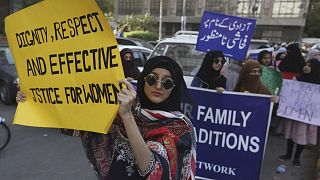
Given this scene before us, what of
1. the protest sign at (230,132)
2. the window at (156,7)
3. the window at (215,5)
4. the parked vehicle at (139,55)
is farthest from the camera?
the window at (156,7)

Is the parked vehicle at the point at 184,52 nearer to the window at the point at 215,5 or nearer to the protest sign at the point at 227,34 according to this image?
the protest sign at the point at 227,34

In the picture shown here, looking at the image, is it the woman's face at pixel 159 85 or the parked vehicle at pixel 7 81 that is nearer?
the woman's face at pixel 159 85

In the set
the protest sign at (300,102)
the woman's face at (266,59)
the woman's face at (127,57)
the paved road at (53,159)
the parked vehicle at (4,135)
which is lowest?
the paved road at (53,159)

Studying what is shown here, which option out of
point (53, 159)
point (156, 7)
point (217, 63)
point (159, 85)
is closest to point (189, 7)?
point (156, 7)

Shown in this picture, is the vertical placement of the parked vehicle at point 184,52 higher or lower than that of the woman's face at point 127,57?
lower

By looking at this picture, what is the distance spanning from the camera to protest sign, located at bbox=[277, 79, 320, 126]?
4785mm

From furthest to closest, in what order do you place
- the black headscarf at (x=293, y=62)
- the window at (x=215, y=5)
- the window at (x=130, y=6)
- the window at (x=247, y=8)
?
the window at (x=130, y=6), the window at (x=215, y=5), the window at (x=247, y=8), the black headscarf at (x=293, y=62)

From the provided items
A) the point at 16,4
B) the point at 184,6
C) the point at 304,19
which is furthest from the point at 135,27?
the point at 304,19

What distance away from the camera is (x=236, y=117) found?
12.3ft

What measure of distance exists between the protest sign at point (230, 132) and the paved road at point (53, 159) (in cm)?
120

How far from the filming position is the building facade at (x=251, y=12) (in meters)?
57.1

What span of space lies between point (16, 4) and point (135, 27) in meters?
25.4

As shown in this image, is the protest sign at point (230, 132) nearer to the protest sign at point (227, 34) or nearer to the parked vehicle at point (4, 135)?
the protest sign at point (227, 34)

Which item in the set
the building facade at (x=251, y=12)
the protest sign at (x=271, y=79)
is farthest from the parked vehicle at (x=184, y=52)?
the building facade at (x=251, y=12)
